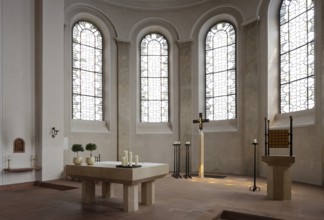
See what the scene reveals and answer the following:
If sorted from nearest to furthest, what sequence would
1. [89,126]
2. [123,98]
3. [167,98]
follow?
[89,126] < [123,98] < [167,98]

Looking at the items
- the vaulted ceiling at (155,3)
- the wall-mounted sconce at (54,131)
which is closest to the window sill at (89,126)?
the wall-mounted sconce at (54,131)

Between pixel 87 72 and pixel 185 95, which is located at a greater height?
pixel 87 72

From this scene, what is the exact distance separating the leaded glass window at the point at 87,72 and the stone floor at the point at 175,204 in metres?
4.05

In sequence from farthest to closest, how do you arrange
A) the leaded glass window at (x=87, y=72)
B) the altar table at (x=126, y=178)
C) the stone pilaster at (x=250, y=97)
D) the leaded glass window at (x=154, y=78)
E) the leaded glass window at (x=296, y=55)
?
the leaded glass window at (x=154, y=78) → the leaded glass window at (x=87, y=72) → the stone pilaster at (x=250, y=97) → the leaded glass window at (x=296, y=55) → the altar table at (x=126, y=178)

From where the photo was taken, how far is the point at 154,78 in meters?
12.4

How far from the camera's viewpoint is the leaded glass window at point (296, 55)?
8.61m

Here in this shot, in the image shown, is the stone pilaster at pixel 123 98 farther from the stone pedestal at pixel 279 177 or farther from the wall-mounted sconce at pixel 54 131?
the stone pedestal at pixel 279 177

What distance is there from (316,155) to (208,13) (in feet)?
21.6

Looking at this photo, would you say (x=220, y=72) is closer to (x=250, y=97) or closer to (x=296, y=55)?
(x=250, y=97)

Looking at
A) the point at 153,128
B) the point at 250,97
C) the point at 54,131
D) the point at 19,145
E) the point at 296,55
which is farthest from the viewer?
the point at 153,128

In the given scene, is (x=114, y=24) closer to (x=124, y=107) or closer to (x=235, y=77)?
(x=124, y=107)

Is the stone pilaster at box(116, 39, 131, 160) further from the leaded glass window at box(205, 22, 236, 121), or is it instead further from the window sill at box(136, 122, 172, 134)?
the leaded glass window at box(205, 22, 236, 121)

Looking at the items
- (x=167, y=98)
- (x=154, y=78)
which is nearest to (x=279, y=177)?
(x=167, y=98)

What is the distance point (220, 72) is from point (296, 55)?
118 inches
